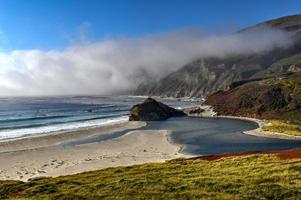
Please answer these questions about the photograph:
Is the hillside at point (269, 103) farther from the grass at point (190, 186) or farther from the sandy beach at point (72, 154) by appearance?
the grass at point (190, 186)

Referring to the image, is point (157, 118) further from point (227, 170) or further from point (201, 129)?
point (227, 170)

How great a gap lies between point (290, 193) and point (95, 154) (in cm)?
5288

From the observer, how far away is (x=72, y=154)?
77.4 m

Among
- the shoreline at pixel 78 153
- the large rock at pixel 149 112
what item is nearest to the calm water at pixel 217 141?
the shoreline at pixel 78 153

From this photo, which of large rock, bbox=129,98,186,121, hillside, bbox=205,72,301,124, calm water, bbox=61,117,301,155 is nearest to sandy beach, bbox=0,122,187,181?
calm water, bbox=61,117,301,155

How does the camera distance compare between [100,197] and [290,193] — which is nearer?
[290,193]

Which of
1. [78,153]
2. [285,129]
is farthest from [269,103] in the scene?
[78,153]

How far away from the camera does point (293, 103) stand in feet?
536

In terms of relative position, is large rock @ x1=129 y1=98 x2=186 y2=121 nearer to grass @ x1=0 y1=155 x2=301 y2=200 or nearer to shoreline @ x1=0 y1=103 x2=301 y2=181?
shoreline @ x1=0 y1=103 x2=301 y2=181

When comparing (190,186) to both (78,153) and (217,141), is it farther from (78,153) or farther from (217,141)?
(217,141)

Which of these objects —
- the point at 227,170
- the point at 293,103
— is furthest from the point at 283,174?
the point at 293,103

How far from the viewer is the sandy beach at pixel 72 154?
62219 mm

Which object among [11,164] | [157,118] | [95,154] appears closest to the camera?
[11,164]

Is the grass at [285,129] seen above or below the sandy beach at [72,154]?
below
